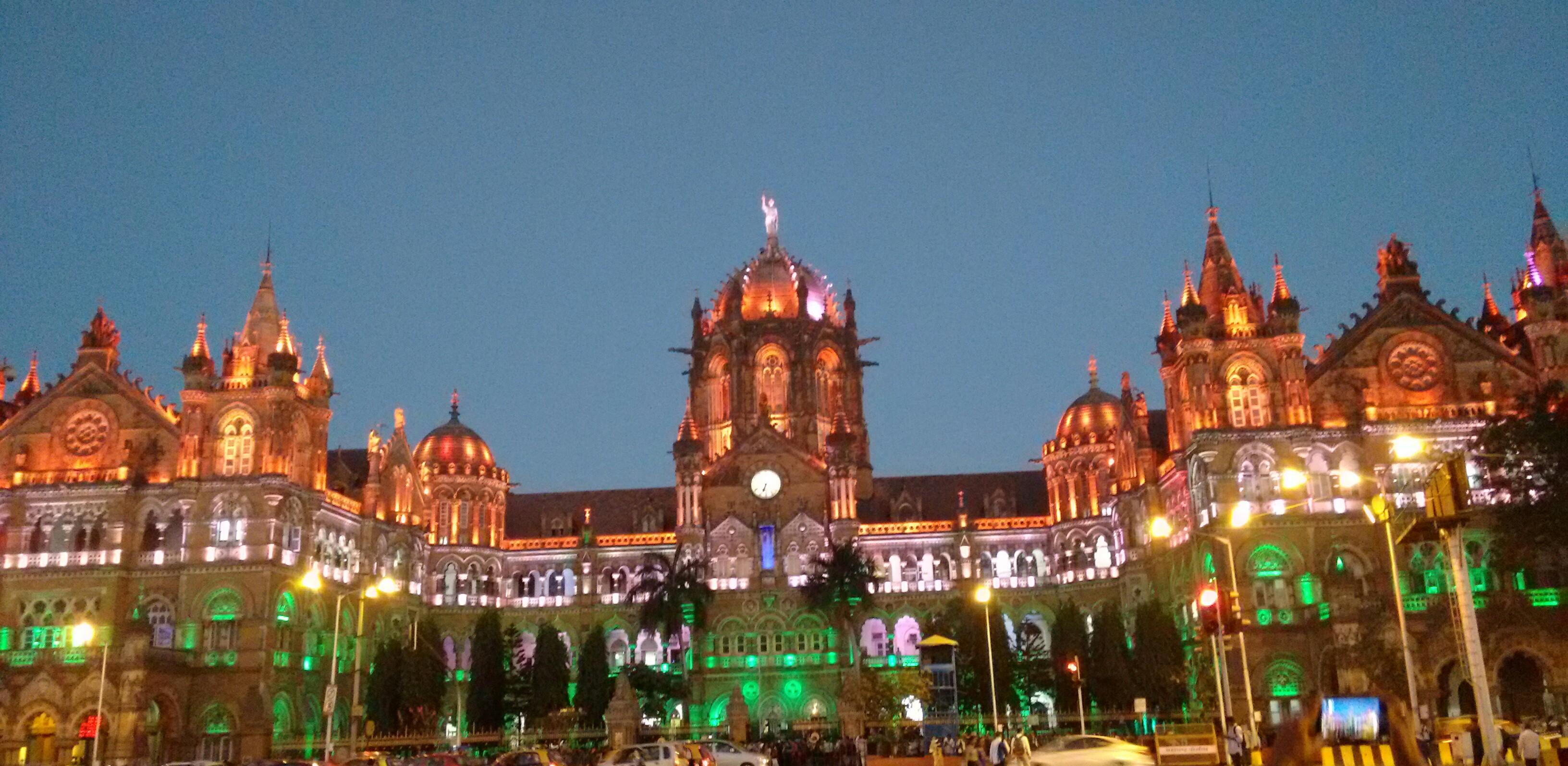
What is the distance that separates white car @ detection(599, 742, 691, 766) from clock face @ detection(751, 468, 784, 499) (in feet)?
158

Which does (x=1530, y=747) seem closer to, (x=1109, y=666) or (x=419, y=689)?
(x=1109, y=666)

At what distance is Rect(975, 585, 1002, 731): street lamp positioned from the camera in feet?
192

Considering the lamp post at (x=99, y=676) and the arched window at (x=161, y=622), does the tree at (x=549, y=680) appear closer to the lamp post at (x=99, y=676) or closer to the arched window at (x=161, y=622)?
the arched window at (x=161, y=622)

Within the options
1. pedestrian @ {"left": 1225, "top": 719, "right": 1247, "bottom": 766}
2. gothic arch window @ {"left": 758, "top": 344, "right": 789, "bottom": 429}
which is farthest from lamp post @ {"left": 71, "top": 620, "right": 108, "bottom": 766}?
gothic arch window @ {"left": 758, "top": 344, "right": 789, "bottom": 429}

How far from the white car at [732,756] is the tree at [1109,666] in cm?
2539

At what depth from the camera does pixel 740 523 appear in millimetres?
89375

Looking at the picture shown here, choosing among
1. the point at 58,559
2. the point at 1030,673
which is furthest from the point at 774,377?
the point at 58,559

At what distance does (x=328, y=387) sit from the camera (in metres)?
80.7

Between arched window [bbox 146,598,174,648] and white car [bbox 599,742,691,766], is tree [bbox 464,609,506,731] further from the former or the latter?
white car [bbox 599,742,691,766]

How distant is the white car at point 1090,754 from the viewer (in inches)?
1411

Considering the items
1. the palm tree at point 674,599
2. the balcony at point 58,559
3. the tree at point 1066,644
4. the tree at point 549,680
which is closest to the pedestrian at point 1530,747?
the tree at point 1066,644

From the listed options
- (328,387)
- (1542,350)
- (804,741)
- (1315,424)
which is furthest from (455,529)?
(1542,350)

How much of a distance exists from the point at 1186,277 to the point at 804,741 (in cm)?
3365

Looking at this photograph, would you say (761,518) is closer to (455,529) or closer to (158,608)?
(455,529)
